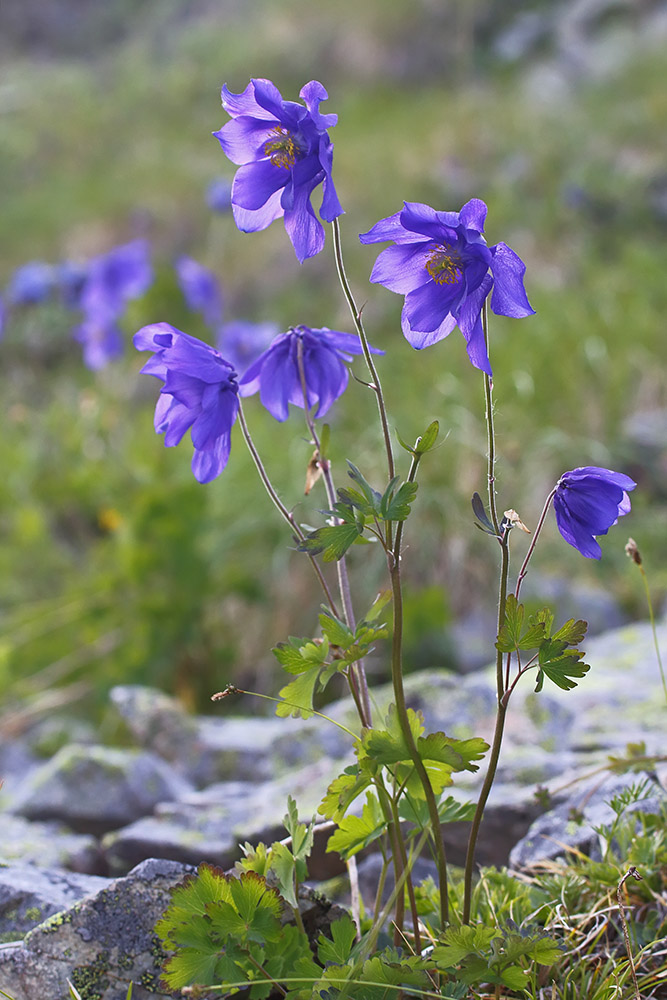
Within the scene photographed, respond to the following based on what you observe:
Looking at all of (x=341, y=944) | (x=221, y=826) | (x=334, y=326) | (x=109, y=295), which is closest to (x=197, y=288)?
(x=109, y=295)

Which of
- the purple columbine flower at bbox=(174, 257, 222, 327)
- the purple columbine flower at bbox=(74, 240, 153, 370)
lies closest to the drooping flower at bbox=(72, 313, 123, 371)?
the purple columbine flower at bbox=(74, 240, 153, 370)

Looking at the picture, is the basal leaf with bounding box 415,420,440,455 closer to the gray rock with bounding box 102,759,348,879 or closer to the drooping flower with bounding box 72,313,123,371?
the gray rock with bounding box 102,759,348,879

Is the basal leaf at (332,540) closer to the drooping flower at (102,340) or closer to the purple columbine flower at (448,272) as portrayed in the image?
the purple columbine flower at (448,272)

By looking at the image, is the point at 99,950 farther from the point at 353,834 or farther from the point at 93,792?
the point at 93,792

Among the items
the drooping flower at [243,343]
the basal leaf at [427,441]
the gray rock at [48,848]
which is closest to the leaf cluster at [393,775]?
the basal leaf at [427,441]

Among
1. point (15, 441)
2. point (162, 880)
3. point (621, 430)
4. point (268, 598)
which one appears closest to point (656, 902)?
point (162, 880)

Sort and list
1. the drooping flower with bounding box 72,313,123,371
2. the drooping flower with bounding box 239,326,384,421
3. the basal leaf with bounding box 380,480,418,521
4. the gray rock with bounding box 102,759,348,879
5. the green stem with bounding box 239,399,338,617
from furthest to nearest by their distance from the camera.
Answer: the drooping flower with bounding box 72,313,123,371 < the gray rock with bounding box 102,759,348,879 < the drooping flower with bounding box 239,326,384,421 < the green stem with bounding box 239,399,338,617 < the basal leaf with bounding box 380,480,418,521
